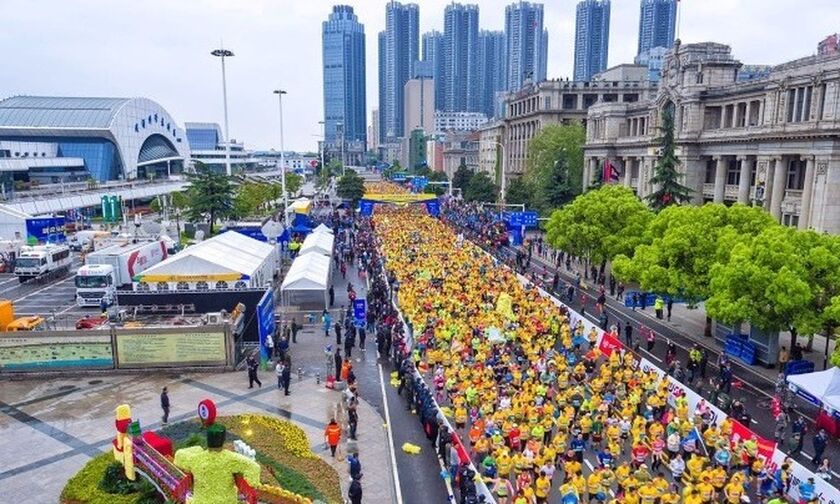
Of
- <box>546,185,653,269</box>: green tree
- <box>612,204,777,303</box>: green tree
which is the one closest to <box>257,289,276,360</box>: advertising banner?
<box>612,204,777,303</box>: green tree

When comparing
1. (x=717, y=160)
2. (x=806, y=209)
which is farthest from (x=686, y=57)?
(x=806, y=209)

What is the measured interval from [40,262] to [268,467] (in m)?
36.0

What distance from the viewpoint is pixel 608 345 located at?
25.4 metres

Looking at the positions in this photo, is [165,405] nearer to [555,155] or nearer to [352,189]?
[555,155]

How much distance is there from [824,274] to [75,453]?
2532 cm

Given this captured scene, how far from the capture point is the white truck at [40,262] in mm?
42219

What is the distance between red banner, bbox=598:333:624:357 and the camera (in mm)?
24562

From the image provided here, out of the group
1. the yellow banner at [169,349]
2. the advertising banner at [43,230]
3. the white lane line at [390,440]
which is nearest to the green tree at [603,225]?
the white lane line at [390,440]

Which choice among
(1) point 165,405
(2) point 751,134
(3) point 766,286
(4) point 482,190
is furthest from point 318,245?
(4) point 482,190

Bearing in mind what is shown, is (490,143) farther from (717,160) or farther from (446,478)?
(446,478)

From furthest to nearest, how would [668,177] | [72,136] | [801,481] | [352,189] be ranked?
[72,136] → [352,189] → [668,177] → [801,481]

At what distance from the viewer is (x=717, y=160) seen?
173ft

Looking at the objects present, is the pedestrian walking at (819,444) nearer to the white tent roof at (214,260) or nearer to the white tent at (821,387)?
the white tent at (821,387)

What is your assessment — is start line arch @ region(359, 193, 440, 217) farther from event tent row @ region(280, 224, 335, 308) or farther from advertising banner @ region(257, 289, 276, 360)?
advertising banner @ region(257, 289, 276, 360)
